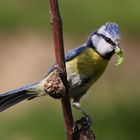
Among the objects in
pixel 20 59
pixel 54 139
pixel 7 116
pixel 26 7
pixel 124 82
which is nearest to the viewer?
pixel 54 139

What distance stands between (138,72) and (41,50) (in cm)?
91

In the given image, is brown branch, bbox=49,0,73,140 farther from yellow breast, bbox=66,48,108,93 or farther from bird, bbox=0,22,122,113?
yellow breast, bbox=66,48,108,93

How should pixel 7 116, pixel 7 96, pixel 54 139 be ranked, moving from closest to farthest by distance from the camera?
pixel 7 96 → pixel 54 139 → pixel 7 116

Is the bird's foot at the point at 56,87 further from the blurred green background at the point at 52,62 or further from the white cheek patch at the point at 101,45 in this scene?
the blurred green background at the point at 52,62

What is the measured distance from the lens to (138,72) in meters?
5.58

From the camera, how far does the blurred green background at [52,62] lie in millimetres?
4680

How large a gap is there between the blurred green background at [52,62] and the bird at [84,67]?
1.73m

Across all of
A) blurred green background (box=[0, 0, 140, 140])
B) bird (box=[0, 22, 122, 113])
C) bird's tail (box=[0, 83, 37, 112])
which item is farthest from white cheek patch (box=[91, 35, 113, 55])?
blurred green background (box=[0, 0, 140, 140])

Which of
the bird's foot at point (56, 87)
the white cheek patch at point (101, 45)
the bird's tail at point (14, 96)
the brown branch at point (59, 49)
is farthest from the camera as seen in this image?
the white cheek patch at point (101, 45)

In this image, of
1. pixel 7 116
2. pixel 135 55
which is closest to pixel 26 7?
pixel 135 55

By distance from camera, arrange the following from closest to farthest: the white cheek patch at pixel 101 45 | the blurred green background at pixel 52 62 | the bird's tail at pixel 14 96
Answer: the bird's tail at pixel 14 96 < the white cheek patch at pixel 101 45 < the blurred green background at pixel 52 62

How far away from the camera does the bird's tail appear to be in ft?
7.27

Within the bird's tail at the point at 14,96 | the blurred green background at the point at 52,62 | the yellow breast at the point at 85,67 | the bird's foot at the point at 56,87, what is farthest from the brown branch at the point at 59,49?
the blurred green background at the point at 52,62

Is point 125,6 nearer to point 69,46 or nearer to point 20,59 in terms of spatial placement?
point 69,46
